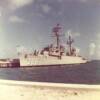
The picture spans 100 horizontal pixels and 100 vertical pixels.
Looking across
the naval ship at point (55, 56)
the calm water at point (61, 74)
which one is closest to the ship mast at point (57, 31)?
the naval ship at point (55, 56)

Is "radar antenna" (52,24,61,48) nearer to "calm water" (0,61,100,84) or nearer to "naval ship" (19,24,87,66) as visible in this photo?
"naval ship" (19,24,87,66)

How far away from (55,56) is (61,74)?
0.09 meters

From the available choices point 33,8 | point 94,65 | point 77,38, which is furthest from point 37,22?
point 94,65

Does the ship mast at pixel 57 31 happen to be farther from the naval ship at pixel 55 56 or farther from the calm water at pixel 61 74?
A: the calm water at pixel 61 74

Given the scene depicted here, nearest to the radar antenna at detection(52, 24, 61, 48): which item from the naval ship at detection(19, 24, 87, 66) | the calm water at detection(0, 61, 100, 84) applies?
the naval ship at detection(19, 24, 87, 66)

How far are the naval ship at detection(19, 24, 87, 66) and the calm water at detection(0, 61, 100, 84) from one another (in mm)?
23

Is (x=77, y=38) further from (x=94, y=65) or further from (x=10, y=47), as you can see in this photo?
(x=10, y=47)

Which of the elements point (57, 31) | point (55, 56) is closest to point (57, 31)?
point (57, 31)

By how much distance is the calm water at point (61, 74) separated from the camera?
175 centimetres

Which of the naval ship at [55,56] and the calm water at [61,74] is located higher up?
the naval ship at [55,56]

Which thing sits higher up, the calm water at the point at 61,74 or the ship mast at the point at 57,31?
the ship mast at the point at 57,31

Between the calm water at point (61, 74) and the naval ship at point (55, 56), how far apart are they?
2 cm

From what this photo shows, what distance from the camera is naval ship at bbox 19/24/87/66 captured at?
69.5 inches

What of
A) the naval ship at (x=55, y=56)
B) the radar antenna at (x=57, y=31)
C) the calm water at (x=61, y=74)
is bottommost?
the calm water at (x=61, y=74)
